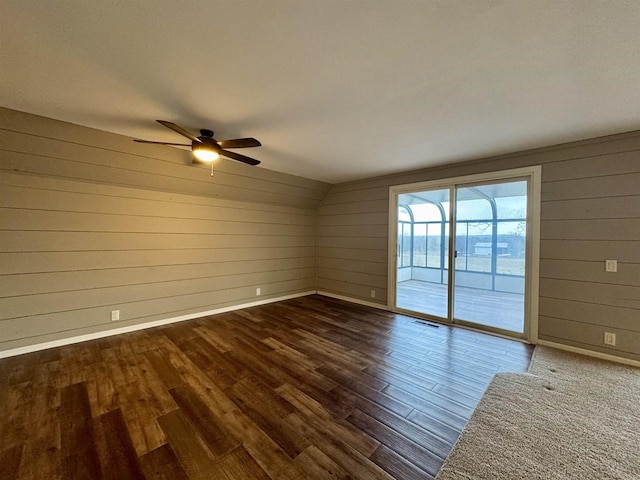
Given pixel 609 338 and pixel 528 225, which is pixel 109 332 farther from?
pixel 609 338

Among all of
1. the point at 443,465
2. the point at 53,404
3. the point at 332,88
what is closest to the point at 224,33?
the point at 332,88

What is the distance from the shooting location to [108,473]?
1.42 metres

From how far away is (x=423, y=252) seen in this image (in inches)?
185

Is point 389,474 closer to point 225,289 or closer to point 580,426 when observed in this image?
point 580,426

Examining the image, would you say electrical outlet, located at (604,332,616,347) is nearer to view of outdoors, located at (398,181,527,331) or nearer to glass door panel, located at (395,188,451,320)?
view of outdoors, located at (398,181,527,331)

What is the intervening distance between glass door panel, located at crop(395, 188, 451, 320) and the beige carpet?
1720mm

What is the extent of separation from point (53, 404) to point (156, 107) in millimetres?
2583

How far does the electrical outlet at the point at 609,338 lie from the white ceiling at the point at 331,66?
218 centimetres

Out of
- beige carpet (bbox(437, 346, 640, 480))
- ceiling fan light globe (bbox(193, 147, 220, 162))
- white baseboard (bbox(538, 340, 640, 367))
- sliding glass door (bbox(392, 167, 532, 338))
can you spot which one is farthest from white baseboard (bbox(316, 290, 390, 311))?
ceiling fan light globe (bbox(193, 147, 220, 162))

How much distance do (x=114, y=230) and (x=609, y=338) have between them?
6.04 m

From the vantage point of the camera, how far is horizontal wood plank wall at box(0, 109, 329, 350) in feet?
8.87

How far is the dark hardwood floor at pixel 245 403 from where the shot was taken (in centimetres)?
150

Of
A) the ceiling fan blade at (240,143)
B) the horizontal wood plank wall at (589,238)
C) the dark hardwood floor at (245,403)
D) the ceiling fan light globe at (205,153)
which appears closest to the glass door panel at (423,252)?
the horizontal wood plank wall at (589,238)

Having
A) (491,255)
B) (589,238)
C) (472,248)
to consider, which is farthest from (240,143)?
(589,238)
